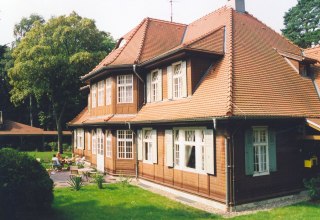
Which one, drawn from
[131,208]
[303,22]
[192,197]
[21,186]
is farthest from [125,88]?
[303,22]

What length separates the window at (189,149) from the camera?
40.5 feet

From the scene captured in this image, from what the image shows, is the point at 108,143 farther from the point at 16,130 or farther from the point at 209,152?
the point at 16,130

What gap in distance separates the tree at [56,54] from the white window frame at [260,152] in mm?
23579

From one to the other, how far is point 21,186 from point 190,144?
6603 mm

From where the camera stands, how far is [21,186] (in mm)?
9250

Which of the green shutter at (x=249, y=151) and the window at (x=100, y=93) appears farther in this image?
the window at (x=100, y=93)

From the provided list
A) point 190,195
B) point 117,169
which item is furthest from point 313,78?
point 117,169

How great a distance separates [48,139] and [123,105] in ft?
101

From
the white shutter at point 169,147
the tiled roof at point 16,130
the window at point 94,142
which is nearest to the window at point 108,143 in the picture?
the window at point 94,142

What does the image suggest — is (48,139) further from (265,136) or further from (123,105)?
(265,136)

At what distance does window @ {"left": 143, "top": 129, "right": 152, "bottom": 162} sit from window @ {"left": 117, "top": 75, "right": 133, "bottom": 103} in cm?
261

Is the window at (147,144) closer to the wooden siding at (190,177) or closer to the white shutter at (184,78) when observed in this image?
the wooden siding at (190,177)

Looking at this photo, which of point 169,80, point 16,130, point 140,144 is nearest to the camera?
point 169,80

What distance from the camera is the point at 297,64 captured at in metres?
15.6
